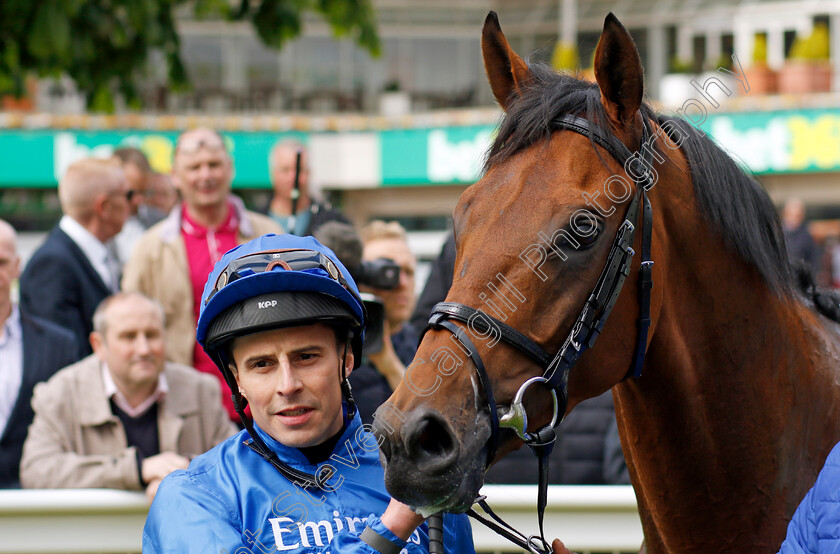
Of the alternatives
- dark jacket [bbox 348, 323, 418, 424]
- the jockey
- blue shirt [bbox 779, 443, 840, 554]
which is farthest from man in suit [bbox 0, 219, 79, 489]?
blue shirt [bbox 779, 443, 840, 554]

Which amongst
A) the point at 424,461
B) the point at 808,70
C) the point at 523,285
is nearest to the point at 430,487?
the point at 424,461

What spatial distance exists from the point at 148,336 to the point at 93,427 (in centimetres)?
39

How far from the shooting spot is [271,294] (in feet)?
5.71

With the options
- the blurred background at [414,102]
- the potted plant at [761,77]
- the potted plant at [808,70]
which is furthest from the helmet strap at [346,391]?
the potted plant at [808,70]

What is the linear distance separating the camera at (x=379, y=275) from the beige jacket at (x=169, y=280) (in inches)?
47.4

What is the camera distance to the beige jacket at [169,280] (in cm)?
411

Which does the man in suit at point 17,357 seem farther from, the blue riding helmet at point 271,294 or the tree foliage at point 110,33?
the blue riding helmet at point 271,294

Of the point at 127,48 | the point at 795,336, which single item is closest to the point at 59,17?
the point at 127,48

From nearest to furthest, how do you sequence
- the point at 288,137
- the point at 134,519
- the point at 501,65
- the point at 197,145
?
the point at 501,65 → the point at 134,519 → the point at 197,145 → the point at 288,137

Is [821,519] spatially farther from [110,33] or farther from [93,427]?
[110,33]

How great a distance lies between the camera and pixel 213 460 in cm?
174

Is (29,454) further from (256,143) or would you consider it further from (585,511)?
(256,143)

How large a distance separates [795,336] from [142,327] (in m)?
2.34

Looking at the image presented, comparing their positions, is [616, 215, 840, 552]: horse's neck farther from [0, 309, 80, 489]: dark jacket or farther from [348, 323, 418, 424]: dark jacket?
[0, 309, 80, 489]: dark jacket
